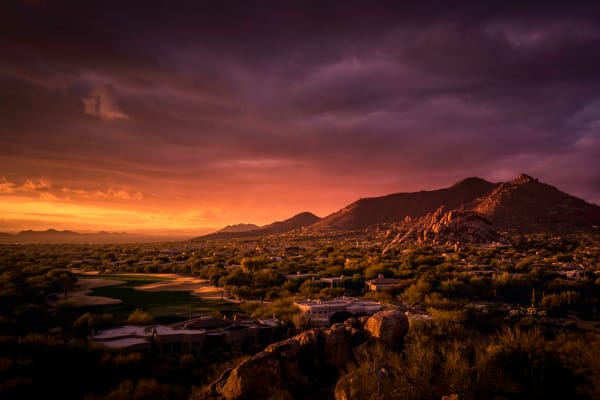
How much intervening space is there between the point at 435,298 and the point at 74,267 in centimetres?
6952

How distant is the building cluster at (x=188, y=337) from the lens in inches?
Result: 890

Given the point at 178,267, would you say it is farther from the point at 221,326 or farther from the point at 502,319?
the point at 502,319

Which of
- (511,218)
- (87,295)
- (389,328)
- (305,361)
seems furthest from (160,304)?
(511,218)

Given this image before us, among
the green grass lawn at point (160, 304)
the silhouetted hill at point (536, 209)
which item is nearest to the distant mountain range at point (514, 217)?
the silhouetted hill at point (536, 209)

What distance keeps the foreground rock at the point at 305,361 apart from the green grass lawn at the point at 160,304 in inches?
704

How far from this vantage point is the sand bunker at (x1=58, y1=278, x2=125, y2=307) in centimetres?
3906

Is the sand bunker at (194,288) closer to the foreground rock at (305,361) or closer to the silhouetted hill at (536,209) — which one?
the foreground rock at (305,361)

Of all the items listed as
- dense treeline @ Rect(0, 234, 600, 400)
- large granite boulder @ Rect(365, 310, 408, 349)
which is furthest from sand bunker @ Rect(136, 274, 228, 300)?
large granite boulder @ Rect(365, 310, 408, 349)

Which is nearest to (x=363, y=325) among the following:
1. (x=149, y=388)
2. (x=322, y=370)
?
(x=322, y=370)

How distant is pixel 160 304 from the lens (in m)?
39.5

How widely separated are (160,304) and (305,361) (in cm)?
2711

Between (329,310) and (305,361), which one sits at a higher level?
(305,361)

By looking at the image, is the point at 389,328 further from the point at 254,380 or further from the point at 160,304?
the point at 160,304

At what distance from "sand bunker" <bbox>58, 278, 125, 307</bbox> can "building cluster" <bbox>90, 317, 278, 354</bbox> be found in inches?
577
